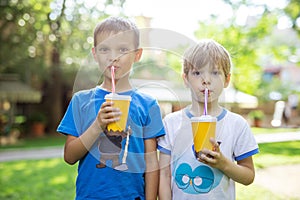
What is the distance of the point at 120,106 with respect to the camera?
1.55m

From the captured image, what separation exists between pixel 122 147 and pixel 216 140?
1.22 ft

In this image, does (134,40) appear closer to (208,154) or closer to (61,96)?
(208,154)

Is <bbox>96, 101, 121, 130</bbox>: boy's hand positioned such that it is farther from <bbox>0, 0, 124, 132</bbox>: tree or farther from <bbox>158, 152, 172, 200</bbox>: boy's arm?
<bbox>0, 0, 124, 132</bbox>: tree

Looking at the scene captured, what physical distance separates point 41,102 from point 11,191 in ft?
42.8

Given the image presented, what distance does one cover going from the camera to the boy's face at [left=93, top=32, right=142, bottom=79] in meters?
1.66

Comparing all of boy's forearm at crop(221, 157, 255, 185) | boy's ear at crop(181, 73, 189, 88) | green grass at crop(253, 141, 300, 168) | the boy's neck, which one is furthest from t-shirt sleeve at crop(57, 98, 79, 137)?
green grass at crop(253, 141, 300, 168)

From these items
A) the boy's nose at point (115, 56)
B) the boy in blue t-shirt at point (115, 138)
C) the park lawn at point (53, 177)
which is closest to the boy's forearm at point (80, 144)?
the boy in blue t-shirt at point (115, 138)

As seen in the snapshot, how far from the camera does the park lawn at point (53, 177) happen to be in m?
5.41

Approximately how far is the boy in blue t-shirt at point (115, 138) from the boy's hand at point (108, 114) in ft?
0.33

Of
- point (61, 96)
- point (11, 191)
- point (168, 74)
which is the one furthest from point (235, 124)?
point (61, 96)

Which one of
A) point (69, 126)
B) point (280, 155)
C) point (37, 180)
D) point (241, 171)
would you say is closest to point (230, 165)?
point (241, 171)

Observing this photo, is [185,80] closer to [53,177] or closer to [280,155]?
[53,177]

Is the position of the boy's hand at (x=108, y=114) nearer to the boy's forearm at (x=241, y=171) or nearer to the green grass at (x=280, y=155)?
the boy's forearm at (x=241, y=171)

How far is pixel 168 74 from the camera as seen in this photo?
5.80 feet
